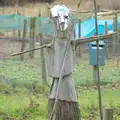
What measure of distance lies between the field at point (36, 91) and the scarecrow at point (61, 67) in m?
2.15

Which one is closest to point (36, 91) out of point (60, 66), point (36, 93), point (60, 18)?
point (36, 93)

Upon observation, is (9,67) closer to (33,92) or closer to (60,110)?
(33,92)

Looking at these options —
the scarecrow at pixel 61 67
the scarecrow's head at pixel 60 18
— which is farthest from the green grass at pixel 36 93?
the scarecrow's head at pixel 60 18

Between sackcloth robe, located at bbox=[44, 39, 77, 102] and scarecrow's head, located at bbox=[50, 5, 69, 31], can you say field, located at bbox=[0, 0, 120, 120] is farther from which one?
scarecrow's head, located at bbox=[50, 5, 69, 31]

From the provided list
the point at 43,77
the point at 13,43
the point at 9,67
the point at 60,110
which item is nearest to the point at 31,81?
the point at 43,77

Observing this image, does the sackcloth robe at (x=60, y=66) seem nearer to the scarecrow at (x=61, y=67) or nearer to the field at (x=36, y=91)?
the scarecrow at (x=61, y=67)

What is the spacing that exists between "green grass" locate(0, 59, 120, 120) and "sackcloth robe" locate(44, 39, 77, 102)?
220cm

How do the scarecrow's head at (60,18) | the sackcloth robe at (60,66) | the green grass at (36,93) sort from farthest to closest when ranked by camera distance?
the green grass at (36,93)
the sackcloth robe at (60,66)
the scarecrow's head at (60,18)

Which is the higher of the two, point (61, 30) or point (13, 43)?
point (13, 43)

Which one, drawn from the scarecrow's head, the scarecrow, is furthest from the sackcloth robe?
the scarecrow's head

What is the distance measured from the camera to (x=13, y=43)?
20.5 m

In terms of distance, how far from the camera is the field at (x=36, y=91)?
8.24 metres

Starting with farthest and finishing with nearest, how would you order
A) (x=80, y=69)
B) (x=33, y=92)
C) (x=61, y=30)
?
(x=80, y=69)
(x=33, y=92)
(x=61, y=30)

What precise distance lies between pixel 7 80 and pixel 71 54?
4.66m
